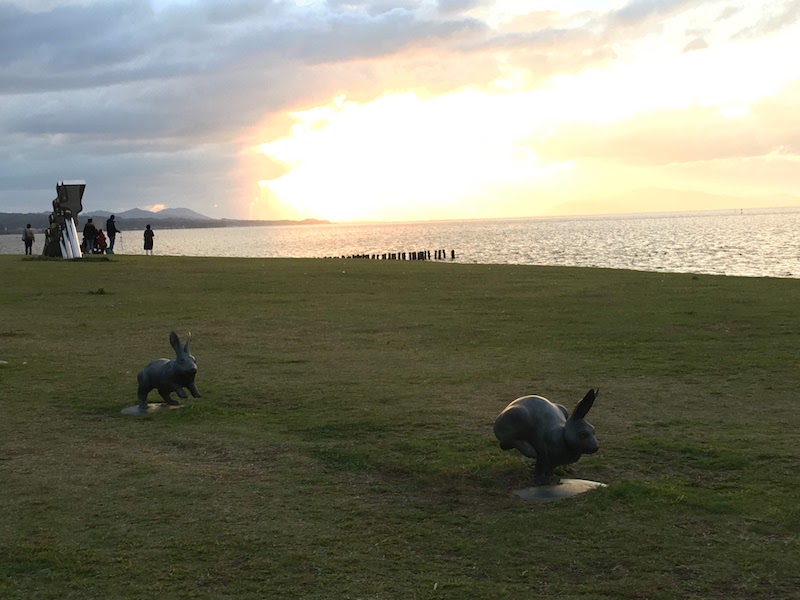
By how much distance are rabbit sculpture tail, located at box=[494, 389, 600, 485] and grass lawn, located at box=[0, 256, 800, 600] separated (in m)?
0.33

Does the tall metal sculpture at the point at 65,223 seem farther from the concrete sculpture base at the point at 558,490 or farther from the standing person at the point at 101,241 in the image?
the concrete sculpture base at the point at 558,490

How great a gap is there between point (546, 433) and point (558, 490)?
496 millimetres

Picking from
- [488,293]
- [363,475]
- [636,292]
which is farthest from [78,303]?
[363,475]

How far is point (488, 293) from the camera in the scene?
24891 mm

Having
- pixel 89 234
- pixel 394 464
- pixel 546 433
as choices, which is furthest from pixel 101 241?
pixel 546 433

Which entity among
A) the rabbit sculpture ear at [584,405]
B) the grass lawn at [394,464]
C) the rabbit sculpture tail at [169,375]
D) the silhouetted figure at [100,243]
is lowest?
the grass lawn at [394,464]

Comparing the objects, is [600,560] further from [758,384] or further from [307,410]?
[758,384]

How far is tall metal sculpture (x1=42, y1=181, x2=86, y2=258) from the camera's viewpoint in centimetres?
4106

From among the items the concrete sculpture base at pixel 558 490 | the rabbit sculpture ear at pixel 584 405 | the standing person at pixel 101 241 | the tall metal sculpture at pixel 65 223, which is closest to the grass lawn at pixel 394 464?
the concrete sculpture base at pixel 558 490

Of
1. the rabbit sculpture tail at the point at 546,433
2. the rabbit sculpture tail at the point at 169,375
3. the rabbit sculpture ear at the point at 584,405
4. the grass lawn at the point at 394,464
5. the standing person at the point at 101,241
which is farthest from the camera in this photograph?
the standing person at the point at 101,241

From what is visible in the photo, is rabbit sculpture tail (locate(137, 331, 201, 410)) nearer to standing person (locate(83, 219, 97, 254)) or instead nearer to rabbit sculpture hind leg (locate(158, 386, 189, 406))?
rabbit sculpture hind leg (locate(158, 386, 189, 406))

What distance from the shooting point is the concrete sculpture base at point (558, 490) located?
23.4 feet

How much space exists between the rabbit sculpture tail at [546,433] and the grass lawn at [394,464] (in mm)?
327

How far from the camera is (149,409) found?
35.1ft
